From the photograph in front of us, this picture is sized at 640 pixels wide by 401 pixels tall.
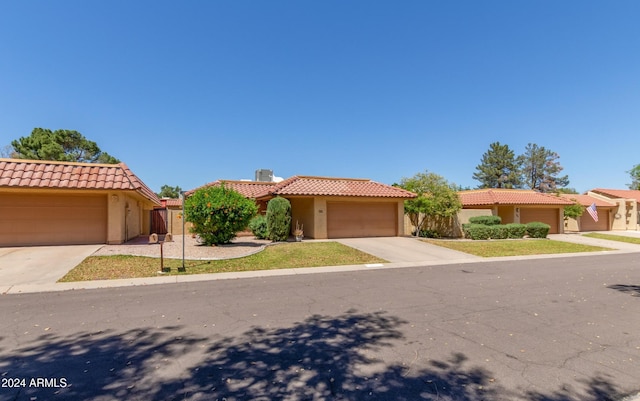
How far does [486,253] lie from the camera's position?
1565 centimetres

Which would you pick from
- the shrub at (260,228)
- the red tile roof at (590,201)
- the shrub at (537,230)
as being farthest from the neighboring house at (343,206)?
the red tile roof at (590,201)

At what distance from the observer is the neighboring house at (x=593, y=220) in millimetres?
32188

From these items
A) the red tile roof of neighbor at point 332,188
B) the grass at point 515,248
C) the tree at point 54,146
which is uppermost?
the tree at point 54,146

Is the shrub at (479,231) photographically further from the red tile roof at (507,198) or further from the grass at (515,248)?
the red tile roof at (507,198)

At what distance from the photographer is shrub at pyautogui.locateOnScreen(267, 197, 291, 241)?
1780cm

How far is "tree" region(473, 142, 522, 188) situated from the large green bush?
5514 cm

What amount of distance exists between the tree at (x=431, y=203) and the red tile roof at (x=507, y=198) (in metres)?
4.58

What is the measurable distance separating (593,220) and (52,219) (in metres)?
44.5

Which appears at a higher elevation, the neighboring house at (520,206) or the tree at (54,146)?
the tree at (54,146)

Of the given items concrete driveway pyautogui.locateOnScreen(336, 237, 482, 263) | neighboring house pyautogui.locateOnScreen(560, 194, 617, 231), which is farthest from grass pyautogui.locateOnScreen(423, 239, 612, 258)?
neighboring house pyautogui.locateOnScreen(560, 194, 617, 231)

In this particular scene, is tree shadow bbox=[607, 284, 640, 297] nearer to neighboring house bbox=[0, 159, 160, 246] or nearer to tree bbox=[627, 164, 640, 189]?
neighboring house bbox=[0, 159, 160, 246]

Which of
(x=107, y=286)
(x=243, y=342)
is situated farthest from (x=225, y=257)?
(x=243, y=342)

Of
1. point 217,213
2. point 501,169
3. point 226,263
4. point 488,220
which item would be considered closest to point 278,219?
point 217,213

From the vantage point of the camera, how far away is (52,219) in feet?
50.0
